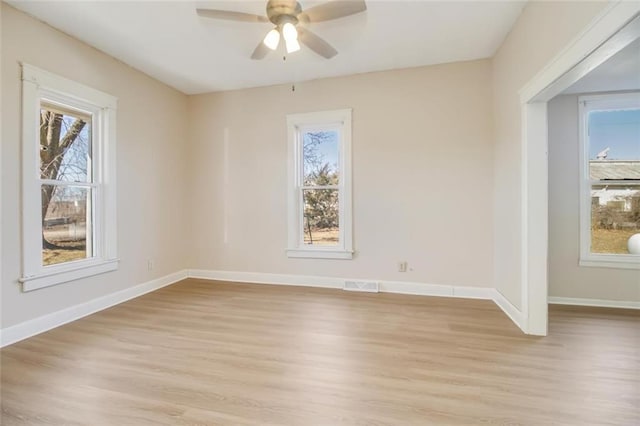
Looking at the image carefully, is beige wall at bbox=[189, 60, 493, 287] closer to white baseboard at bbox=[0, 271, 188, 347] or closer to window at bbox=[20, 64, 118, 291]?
white baseboard at bbox=[0, 271, 188, 347]

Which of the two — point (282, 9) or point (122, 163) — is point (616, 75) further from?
point (122, 163)

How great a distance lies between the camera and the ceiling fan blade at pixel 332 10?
209cm

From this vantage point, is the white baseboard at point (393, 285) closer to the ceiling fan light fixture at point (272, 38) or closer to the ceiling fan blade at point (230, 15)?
the ceiling fan light fixture at point (272, 38)

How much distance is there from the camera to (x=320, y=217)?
411cm

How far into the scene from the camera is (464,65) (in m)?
3.50

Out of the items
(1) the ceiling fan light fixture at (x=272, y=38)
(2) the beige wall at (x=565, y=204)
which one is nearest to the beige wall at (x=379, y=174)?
(2) the beige wall at (x=565, y=204)

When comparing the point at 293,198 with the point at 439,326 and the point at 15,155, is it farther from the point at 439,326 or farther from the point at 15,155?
the point at 15,155

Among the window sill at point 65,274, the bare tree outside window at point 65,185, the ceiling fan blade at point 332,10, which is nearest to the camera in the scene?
the ceiling fan blade at point 332,10

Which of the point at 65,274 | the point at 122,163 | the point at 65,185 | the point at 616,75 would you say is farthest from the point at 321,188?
the point at 616,75

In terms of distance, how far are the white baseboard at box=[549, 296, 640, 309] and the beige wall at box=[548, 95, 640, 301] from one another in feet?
0.15

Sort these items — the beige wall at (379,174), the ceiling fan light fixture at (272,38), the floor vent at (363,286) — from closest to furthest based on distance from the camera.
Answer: the ceiling fan light fixture at (272,38), the beige wall at (379,174), the floor vent at (363,286)

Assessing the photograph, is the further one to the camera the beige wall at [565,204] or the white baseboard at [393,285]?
the beige wall at [565,204]

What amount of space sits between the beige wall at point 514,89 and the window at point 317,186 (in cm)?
177

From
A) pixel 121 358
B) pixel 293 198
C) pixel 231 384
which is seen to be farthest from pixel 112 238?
pixel 231 384
